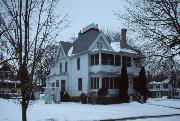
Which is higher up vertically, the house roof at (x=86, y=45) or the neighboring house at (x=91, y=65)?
the house roof at (x=86, y=45)

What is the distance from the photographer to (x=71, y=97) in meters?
36.9

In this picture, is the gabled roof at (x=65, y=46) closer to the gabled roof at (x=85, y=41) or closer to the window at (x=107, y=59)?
the gabled roof at (x=85, y=41)

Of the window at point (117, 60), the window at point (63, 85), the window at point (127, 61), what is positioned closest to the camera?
the window at point (117, 60)

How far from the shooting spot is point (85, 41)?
37.1 m

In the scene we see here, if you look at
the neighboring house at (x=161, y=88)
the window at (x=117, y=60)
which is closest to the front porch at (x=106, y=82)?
the window at (x=117, y=60)

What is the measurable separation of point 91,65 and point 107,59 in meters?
2.43

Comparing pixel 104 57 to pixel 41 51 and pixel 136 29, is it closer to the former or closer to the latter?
pixel 136 29

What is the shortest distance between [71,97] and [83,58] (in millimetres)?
6512

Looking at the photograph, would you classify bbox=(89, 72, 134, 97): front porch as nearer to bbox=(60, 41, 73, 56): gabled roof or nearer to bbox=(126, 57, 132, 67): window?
bbox=(126, 57, 132, 67): window

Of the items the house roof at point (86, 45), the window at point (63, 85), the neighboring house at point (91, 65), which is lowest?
the window at point (63, 85)

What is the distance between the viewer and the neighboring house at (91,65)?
32344 mm

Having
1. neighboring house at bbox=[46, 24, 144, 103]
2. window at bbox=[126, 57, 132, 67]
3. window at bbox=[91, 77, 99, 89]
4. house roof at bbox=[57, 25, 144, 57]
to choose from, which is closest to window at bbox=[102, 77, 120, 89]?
neighboring house at bbox=[46, 24, 144, 103]

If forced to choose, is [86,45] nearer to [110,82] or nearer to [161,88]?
[110,82]

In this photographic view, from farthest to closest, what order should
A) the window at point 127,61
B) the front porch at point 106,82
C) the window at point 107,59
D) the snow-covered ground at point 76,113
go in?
1. the window at point 127,61
2. the window at point 107,59
3. the front porch at point 106,82
4. the snow-covered ground at point 76,113
